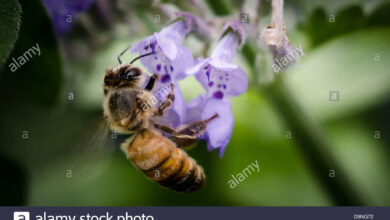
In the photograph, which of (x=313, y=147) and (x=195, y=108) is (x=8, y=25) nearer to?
(x=195, y=108)

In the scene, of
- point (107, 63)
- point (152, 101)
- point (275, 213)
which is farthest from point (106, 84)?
point (275, 213)

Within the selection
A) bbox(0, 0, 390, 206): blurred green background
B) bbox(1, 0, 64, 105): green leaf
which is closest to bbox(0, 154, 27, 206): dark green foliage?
bbox(0, 0, 390, 206): blurred green background

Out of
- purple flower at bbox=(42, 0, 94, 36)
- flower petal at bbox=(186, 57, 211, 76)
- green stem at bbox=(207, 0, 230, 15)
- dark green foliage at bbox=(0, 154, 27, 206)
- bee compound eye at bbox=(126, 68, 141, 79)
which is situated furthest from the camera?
dark green foliage at bbox=(0, 154, 27, 206)

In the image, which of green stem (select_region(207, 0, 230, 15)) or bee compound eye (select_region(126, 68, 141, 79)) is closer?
bee compound eye (select_region(126, 68, 141, 79))

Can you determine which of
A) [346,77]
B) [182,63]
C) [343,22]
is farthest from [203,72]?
[346,77]

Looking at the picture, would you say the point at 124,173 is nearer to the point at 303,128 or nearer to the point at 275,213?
the point at 275,213

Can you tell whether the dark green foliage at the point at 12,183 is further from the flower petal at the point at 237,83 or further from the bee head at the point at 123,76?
the flower petal at the point at 237,83

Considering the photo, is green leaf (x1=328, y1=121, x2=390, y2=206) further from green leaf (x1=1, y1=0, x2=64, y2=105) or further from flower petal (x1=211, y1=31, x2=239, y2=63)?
green leaf (x1=1, y1=0, x2=64, y2=105)
